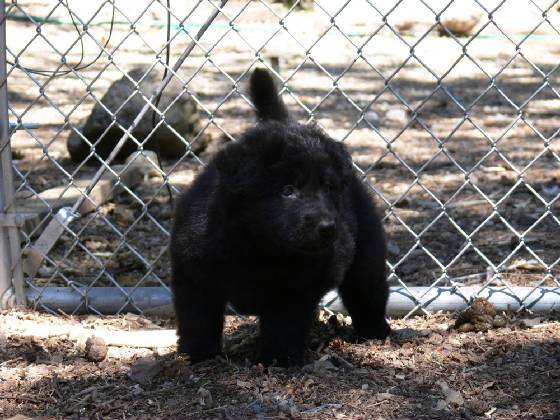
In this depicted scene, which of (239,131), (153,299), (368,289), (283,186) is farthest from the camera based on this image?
(239,131)

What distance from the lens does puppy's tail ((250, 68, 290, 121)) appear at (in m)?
3.10

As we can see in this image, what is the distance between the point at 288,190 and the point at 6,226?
1.39m

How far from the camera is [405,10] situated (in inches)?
502

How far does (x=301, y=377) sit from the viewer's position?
109 inches

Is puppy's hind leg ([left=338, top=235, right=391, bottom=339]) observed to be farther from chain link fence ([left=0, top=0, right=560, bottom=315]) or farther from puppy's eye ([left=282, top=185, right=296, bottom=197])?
puppy's eye ([left=282, top=185, right=296, bottom=197])

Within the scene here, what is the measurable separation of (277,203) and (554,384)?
112cm

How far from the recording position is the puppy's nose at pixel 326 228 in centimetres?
261

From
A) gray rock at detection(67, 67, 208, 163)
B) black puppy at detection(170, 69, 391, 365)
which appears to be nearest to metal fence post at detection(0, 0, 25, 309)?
black puppy at detection(170, 69, 391, 365)

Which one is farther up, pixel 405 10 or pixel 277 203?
pixel 405 10

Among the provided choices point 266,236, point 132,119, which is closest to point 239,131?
point 132,119

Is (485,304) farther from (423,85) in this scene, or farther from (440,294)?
(423,85)

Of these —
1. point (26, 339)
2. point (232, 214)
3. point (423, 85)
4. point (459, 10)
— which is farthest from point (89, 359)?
point (459, 10)

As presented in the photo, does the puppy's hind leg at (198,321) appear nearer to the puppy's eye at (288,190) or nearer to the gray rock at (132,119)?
the puppy's eye at (288,190)

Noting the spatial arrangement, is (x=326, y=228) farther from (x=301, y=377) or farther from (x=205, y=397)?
(x=205, y=397)
